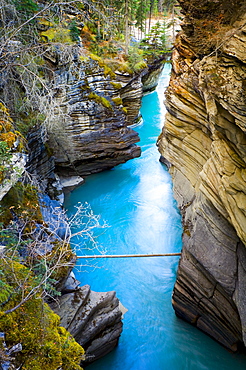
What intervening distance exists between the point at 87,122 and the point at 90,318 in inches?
350

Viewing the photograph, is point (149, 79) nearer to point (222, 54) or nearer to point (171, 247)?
point (171, 247)

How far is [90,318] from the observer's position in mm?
6586

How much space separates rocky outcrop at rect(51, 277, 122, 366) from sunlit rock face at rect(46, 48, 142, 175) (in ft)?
25.1

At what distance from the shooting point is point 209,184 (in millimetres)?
6266

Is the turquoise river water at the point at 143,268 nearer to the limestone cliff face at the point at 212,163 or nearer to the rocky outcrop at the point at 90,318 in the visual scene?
the limestone cliff face at the point at 212,163

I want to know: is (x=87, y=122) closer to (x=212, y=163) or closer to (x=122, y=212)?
(x=122, y=212)

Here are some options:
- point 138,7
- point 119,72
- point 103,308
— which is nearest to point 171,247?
point 103,308

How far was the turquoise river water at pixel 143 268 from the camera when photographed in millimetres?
7594

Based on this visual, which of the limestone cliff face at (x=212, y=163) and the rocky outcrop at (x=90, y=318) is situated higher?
the limestone cliff face at (x=212, y=163)

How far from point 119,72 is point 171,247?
10.0 m

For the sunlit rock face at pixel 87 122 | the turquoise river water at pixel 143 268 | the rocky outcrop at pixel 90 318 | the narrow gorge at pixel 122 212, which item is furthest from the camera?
the sunlit rock face at pixel 87 122

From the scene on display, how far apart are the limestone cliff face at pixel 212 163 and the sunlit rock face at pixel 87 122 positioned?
4.85m

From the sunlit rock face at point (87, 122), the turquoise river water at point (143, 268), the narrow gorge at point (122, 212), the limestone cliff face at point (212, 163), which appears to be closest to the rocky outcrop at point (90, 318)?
the narrow gorge at point (122, 212)

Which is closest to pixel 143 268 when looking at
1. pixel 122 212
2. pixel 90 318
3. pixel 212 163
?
pixel 122 212
